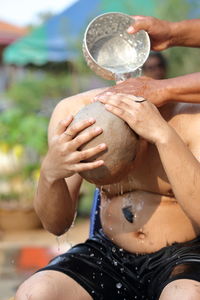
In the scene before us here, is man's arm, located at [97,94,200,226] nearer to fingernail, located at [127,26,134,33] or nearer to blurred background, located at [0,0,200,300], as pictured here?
fingernail, located at [127,26,134,33]

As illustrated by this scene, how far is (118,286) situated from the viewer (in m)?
2.84

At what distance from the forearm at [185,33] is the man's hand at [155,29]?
44mm

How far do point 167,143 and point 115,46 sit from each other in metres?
0.65

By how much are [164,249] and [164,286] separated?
0.26 meters

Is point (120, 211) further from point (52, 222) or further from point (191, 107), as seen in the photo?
point (191, 107)

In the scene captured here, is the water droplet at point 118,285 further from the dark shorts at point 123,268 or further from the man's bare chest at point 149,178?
the man's bare chest at point 149,178

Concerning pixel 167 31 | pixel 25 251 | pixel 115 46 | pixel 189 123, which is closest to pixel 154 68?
pixel 25 251

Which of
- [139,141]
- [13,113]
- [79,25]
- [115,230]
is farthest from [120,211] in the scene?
[79,25]

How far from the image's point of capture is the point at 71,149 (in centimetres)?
251

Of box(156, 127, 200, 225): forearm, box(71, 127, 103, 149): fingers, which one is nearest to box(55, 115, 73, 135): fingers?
box(71, 127, 103, 149): fingers

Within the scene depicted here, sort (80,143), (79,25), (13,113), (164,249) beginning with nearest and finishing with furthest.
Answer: (80,143)
(164,249)
(13,113)
(79,25)

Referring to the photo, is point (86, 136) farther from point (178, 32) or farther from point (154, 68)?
point (154, 68)

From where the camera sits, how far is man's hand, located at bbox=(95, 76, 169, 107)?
2.66 meters

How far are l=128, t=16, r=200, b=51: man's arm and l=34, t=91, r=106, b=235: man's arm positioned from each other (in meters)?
0.45
